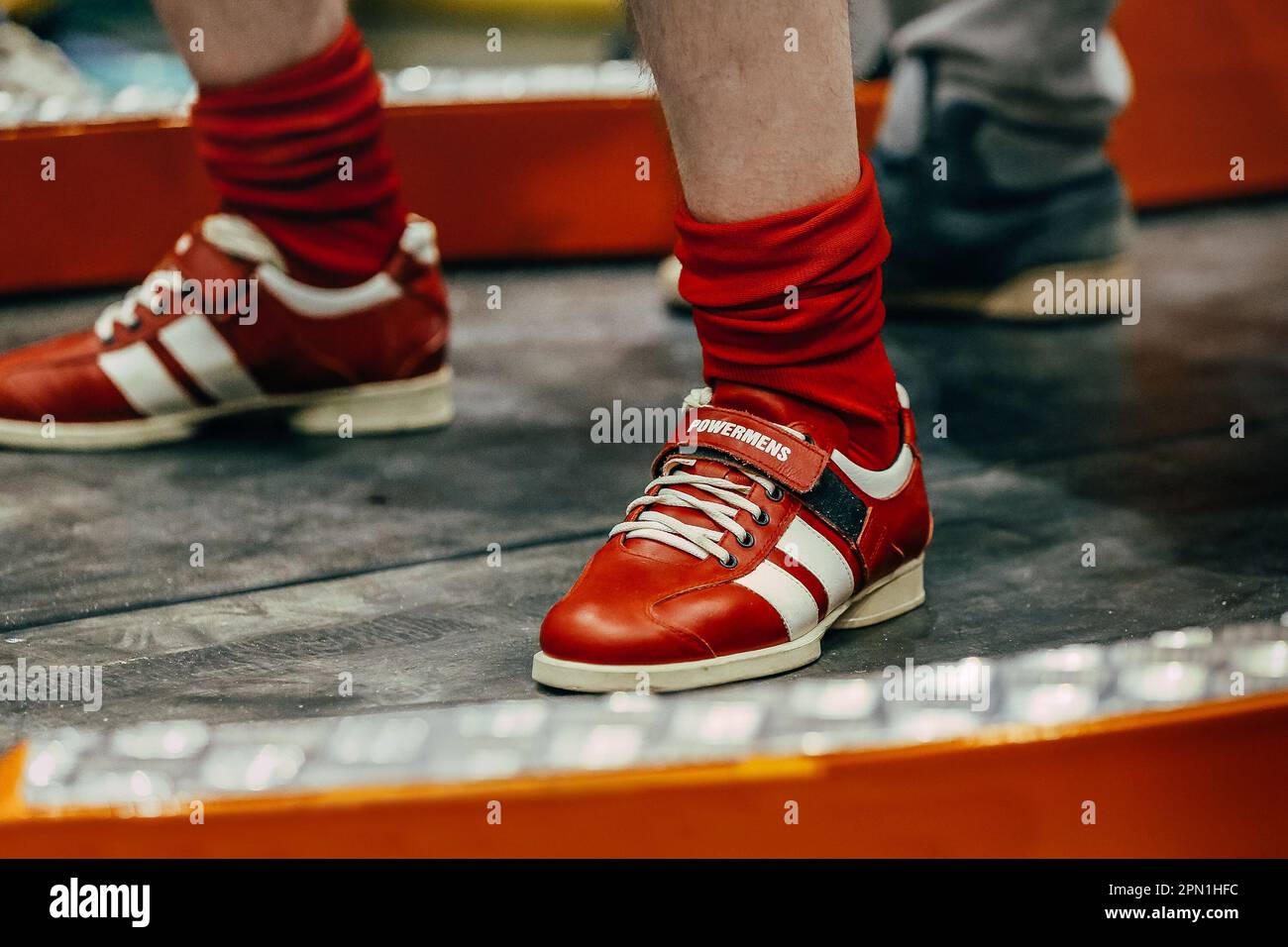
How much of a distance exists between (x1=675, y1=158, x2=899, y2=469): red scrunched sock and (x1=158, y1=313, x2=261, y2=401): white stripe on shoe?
0.54 m

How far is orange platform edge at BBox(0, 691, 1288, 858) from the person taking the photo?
1.91 ft

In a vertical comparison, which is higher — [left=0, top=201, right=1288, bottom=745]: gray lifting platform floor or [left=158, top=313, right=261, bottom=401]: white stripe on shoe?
[left=158, top=313, right=261, bottom=401]: white stripe on shoe

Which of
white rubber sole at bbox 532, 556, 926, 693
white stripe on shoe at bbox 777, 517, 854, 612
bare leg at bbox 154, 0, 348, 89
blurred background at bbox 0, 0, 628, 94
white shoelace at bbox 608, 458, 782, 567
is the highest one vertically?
blurred background at bbox 0, 0, 628, 94

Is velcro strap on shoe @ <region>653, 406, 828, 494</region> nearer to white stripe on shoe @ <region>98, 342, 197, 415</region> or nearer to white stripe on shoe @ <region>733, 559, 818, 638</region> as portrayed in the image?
white stripe on shoe @ <region>733, 559, 818, 638</region>

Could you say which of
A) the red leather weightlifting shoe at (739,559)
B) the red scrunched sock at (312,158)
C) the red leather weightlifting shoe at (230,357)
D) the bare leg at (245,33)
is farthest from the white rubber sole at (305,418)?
the red leather weightlifting shoe at (739,559)

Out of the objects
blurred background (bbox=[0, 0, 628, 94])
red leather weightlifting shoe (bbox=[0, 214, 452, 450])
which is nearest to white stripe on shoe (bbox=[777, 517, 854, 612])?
red leather weightlifting shoe (bbox=[0, 214, 452, 450])

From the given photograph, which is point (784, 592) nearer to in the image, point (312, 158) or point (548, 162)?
point (312, 158)

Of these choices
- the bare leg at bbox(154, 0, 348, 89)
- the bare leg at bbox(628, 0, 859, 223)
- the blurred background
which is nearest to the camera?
the bare leg at bbox(628, 0, 859, 223)

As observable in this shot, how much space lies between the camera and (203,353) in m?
1.26

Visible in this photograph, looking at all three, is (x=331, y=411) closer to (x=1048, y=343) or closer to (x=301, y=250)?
(x=301, y=250)

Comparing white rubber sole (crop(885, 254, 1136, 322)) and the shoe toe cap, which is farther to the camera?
white rubber sole (crop(885, 254, 1136, 322))

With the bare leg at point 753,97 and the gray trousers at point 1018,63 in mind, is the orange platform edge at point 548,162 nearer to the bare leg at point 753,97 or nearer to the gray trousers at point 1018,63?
the gray trousers at point 1018,63

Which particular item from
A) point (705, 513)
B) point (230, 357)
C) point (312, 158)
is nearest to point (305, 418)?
point (230, 357)

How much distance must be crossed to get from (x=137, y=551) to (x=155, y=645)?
172mm
